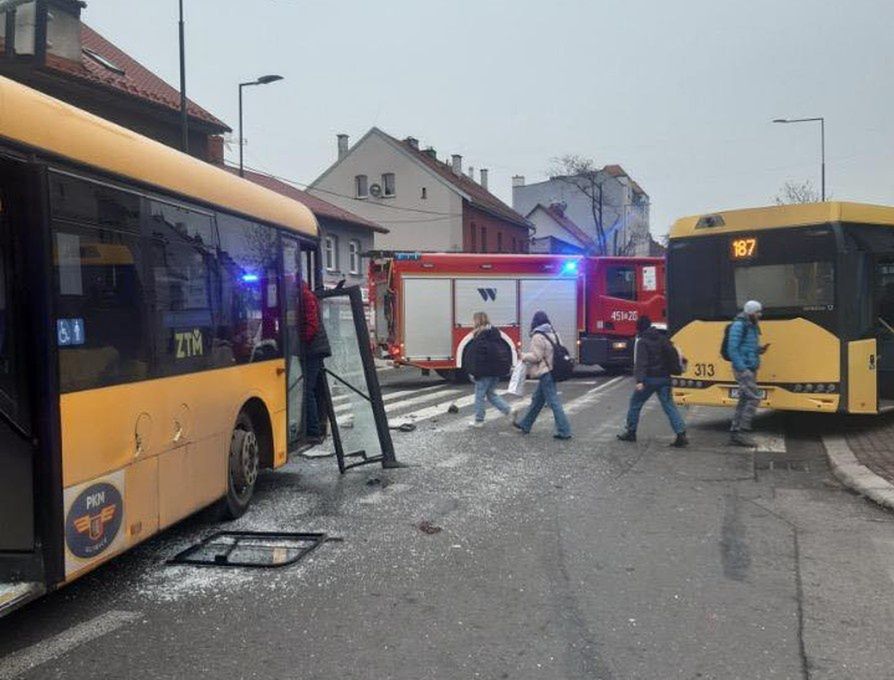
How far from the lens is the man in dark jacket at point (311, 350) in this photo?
8.15m

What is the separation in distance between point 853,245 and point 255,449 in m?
7.69

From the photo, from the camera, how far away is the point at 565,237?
74.3 m

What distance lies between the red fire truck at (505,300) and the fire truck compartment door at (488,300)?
0.08 ft

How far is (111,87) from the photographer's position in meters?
20.6

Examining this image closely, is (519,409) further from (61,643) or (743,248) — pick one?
(61,643)

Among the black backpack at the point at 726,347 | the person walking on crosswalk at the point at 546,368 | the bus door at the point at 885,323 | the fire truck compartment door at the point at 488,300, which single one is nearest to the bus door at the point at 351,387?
the person walking on crosswalk at the point at 546,368

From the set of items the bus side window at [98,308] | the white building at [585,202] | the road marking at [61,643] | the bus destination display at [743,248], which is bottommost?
the road marking at [61,643]

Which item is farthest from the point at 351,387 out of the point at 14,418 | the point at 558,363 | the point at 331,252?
the point at 331,252

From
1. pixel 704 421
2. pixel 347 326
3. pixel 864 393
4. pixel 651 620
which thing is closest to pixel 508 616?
pixel 651 620

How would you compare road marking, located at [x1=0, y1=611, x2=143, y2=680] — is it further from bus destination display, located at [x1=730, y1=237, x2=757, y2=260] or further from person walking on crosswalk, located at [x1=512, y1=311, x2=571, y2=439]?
bus destination display, located at [x1=730, y1=237, x2=757, y2=260]

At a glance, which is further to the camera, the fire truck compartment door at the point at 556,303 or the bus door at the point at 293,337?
the fire truck compartment door at the point at 556,303

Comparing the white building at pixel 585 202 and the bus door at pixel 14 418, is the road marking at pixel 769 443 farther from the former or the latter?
the white building at pixel 585 202

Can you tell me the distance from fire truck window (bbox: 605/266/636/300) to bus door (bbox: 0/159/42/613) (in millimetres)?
18146

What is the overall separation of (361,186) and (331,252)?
15688mm
